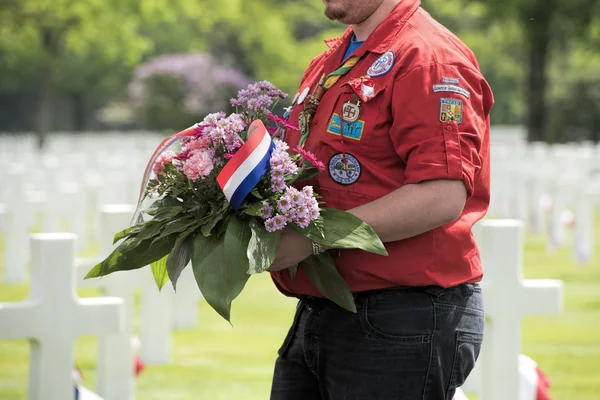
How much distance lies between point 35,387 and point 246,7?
24.1 metres

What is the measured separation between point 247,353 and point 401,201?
4.56m

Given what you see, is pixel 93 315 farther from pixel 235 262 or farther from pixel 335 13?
pixel 335 13

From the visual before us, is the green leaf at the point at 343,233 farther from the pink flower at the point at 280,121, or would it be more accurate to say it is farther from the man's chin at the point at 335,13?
the man's chin at the point at 335,13

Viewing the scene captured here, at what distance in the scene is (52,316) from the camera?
3.98m

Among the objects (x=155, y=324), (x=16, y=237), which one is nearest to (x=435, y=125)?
(x=155, y=324)

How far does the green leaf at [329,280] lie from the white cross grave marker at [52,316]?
1522mm

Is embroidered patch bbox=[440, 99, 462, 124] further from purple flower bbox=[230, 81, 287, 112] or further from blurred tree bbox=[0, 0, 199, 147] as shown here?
blurred tree bbox=[0, 0, 199, 147]

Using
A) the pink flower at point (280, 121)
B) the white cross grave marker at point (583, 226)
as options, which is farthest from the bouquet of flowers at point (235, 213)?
the white cross grave marker at point (583, 226)

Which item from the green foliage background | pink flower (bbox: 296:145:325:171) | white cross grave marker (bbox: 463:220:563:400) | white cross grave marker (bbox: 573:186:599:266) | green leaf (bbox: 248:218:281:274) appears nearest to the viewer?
green leaf (bbox: 248:218:281:274)

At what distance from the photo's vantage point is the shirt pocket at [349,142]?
267 cm

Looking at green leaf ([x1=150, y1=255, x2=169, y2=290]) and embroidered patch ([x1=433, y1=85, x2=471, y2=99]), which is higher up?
embroidered patch ([x1=433, y1=85, x2=471, y2=99])

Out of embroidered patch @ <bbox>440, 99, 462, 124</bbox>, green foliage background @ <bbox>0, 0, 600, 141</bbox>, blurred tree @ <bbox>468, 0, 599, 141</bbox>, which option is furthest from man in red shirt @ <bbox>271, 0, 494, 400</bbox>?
green foliage background @ <bbox>0, 0, 600, 141</bbox>

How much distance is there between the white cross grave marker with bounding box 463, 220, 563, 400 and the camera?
4125 millimetres

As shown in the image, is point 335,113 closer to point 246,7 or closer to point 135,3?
point 135,3
